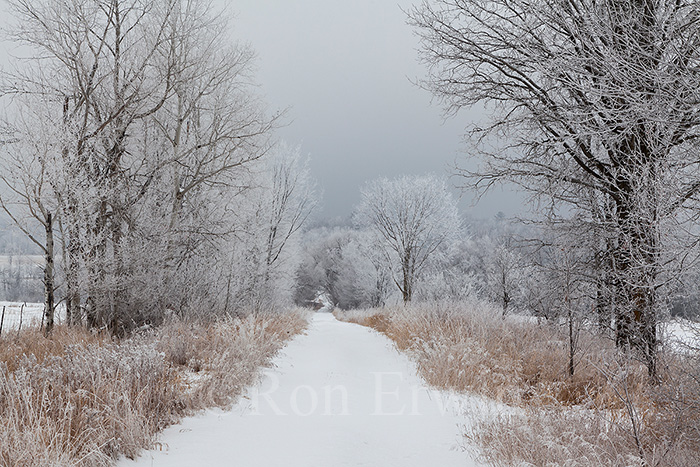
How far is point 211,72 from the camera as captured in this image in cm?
1128

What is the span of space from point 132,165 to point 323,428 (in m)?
8.92

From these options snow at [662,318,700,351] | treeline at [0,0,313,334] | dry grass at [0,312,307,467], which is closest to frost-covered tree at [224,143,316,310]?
treeline at [0,0,313,334]

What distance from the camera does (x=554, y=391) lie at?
536 cm

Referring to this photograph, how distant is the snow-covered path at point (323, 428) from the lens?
10.9 feet

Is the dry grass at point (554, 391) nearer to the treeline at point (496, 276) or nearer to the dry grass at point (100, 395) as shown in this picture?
the treeline at point (496, 276)

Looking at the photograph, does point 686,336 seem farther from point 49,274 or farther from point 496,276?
point 496,276

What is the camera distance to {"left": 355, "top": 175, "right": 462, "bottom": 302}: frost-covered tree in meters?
21.4

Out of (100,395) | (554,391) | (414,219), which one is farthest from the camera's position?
(414,219)

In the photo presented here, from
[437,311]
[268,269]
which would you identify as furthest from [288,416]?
[268,269]

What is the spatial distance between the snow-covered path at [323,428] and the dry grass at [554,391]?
19.5 inches

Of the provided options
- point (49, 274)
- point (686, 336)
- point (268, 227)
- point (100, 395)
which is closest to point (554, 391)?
point (686, 336)

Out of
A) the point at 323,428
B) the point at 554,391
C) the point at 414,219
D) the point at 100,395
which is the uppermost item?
the point at 414,219

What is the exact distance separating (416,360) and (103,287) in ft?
21.2

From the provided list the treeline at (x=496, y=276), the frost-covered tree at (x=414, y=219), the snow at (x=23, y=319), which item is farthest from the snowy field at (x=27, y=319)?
the frost-covered tree at (x=414, y=219)
